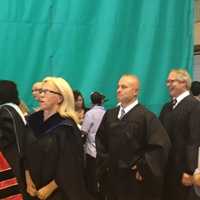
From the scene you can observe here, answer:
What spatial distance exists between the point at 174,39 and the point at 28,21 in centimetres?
205

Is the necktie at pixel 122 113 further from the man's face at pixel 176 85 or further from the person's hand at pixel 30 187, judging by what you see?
the person's hand at pixel 30 187

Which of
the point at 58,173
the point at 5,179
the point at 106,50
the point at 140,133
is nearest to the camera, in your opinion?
the point at 5,179

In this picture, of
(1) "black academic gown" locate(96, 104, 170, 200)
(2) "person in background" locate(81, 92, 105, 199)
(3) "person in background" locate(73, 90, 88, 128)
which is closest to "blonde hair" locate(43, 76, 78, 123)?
(1) "black academic gown" locate(96, 104, 170, 200)

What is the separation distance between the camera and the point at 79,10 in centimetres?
611

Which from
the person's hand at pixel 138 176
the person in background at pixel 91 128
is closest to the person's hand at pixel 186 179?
the person's hand at pixel 138 176

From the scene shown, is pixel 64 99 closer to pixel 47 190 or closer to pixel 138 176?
pixel 47 190

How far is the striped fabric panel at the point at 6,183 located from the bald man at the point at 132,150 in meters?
2.19

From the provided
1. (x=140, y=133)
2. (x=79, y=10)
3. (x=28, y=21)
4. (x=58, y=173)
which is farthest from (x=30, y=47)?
(x=58, y=173)

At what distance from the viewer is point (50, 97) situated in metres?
3.97

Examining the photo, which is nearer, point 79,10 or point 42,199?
point 42,199

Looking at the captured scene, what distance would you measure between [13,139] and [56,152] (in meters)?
0.41

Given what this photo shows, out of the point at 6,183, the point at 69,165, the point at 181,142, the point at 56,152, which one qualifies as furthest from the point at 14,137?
the point at 181,142

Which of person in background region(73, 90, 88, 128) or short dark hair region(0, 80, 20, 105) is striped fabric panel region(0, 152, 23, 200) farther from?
person in background region(73, 90, 88, 128)

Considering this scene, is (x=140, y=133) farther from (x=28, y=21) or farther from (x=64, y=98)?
(x=28, y=21)
